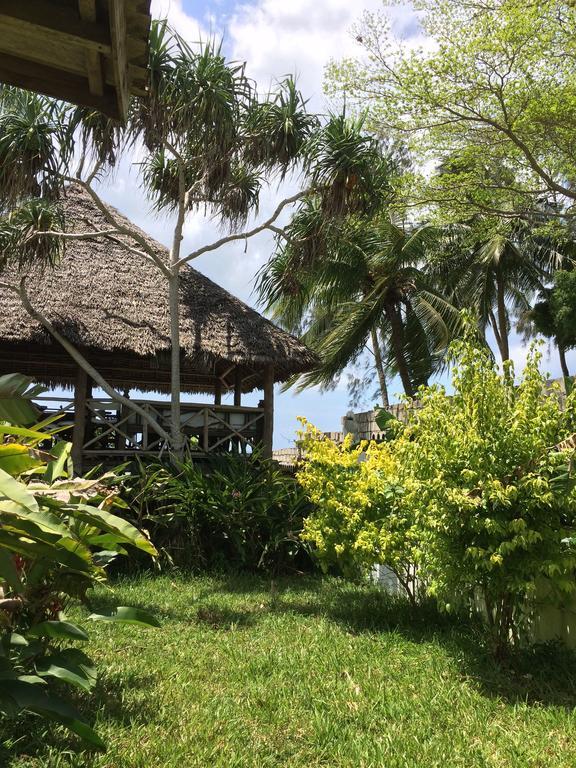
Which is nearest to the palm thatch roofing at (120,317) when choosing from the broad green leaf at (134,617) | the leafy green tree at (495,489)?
the leafy green tree at (495,489)

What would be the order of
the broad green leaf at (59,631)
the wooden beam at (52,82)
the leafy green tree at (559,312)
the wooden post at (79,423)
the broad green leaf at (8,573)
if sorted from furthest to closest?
the leafy green tree at (559,312) → the wooden post at (79,423) → the wooden beam at (52,82) → the broad green leaf at (59,631) → the broad green leaf at (8,573)

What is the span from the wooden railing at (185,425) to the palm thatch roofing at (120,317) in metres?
0.78

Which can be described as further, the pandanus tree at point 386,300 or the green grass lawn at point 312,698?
the pandanus tree at point 386,300

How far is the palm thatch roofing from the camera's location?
9.73 m

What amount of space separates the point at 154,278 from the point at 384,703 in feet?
29.8

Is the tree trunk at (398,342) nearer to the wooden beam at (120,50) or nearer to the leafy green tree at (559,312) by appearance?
the leafy green tree at (559,312)

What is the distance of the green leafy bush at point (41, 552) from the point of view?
181 centimetres

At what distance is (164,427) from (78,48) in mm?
8437

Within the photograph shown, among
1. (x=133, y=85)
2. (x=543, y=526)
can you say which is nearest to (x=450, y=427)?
(x=543, y=526)

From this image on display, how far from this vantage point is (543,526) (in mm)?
3994

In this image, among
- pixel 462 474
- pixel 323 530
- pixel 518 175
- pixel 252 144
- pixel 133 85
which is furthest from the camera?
pixel 518 175

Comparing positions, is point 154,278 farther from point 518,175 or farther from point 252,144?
point 518,175

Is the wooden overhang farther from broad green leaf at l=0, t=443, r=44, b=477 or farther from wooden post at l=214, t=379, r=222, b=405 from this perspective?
wooden post at l=214, t=379, r=222, b=405

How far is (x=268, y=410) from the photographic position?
10.9 meters
